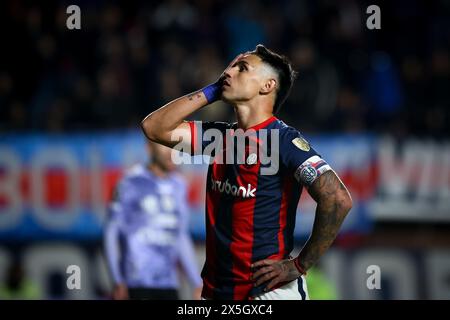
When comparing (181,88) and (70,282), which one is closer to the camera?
(70,282)

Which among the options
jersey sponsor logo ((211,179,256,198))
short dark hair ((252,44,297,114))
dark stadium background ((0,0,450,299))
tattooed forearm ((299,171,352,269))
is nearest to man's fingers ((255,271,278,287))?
tattooed forearm ((299,171,352,269))

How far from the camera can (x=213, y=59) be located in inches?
441

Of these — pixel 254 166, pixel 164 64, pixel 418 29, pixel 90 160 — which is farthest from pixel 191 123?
pixel 418 29

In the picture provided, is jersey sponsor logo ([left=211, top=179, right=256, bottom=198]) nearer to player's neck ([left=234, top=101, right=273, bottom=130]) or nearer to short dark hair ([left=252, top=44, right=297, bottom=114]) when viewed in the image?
player's neck ([left=234, top=101, right=273, bottom=130])

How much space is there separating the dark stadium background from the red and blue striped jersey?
4.45 metres

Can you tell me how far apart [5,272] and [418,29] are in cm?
624

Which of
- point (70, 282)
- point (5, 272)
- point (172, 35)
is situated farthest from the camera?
point (172, 35)

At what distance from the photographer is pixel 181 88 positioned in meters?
10.8

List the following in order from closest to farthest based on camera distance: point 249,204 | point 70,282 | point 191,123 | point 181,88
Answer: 1. point 249,204
2. point 191,123
3. point 70,282
4. point 181,88

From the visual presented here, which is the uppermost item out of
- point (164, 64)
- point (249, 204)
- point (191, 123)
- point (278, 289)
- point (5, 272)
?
point (164, 64)

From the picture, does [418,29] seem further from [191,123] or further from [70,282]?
[191,123]

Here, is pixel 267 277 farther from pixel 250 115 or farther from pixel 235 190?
pixel 250 115

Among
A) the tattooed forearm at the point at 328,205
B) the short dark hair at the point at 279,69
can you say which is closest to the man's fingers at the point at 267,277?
the tattooed forearm at the point at 328,205

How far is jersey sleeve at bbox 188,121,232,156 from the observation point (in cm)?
562
